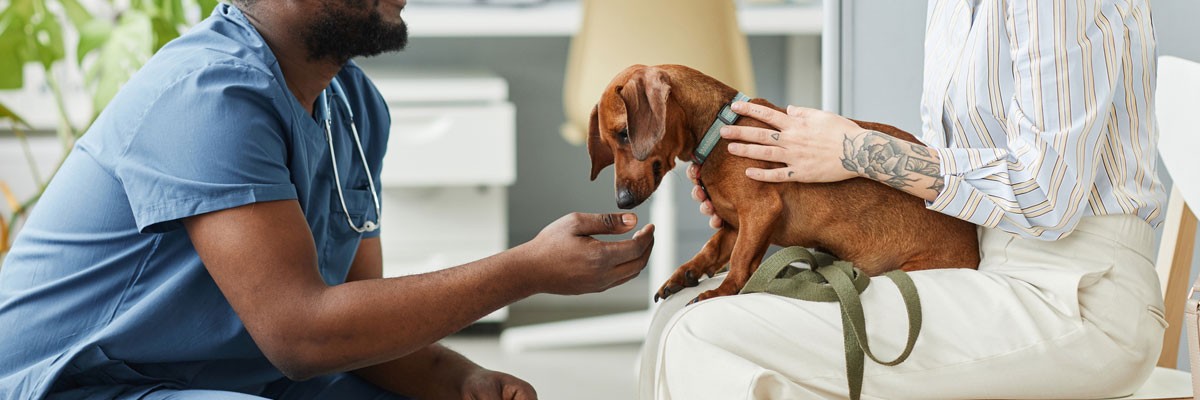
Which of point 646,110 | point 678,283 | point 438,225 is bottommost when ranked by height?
point 438,225

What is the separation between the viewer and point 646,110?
116 centimetres

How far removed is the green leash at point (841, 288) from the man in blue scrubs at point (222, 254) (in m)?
0.14

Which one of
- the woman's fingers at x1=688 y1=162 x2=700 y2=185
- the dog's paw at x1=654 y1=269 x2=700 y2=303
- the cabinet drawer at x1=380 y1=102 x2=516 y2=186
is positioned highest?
the woman's fingers at x1=688 y1=162 x2=700 y2=185

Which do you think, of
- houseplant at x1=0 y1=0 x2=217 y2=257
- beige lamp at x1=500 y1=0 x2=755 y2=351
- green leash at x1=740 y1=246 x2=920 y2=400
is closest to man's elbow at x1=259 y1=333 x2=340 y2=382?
green leash at x1=740 y1=246 x2=920 y2=400

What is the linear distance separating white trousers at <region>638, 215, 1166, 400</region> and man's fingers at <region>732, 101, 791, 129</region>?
20 centimetres

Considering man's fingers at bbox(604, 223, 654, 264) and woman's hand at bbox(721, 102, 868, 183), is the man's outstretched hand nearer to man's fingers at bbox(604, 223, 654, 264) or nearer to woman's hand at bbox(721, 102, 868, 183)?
man's fingers at bbox(604, 223, 654, 264)

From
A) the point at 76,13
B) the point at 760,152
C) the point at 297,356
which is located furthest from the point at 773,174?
the point at 76,13

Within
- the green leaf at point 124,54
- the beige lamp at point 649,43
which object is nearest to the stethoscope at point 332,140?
the green leaf at point 124,54

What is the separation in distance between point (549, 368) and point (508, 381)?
137cm

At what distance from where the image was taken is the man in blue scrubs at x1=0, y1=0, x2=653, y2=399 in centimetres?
105

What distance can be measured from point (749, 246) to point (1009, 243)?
0.28 m

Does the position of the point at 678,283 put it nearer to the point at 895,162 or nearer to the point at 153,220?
the point at 895,162

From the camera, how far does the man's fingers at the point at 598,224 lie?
3.72 ft

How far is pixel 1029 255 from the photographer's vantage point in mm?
1150
